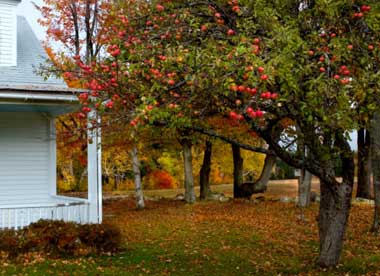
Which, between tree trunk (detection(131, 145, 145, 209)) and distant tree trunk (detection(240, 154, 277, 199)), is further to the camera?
distant tree trunk (detection(240, 154, 277, 199))

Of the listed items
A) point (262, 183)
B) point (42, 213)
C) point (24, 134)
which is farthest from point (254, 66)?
point (262, 183)

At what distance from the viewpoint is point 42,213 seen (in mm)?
11195

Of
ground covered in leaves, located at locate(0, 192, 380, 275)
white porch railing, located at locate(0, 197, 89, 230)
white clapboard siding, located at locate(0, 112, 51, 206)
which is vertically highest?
white clapboard siding, located at locate(0, 112, 51, 206)

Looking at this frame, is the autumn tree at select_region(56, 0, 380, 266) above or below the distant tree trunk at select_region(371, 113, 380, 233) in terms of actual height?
above

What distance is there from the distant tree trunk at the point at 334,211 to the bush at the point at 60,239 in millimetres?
4119

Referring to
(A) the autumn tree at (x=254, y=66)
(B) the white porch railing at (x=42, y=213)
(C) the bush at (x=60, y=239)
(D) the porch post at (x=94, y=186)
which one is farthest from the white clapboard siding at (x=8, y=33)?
(A) the autumn tree at (x=254, y=66)

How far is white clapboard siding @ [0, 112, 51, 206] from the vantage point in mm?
13461

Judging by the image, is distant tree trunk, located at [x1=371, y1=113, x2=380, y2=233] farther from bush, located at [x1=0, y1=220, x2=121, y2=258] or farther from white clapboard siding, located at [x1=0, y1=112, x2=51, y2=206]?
white clapboard siding, located at [x1=0, y1=112, x2=51, y2=206]

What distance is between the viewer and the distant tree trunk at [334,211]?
7887 millimetres

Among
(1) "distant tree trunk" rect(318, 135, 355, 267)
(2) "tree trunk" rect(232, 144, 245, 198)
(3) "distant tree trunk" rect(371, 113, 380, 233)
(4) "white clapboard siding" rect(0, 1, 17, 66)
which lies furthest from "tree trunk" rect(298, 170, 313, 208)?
(4) "white clapboard siding" rect(0, 1, 17, 66)

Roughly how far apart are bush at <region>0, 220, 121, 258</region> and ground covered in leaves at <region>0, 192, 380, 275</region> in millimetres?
298

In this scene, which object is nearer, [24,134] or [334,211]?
[334,211]

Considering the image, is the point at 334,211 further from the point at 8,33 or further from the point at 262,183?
the point at 262,183

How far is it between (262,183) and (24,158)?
11.9 m
